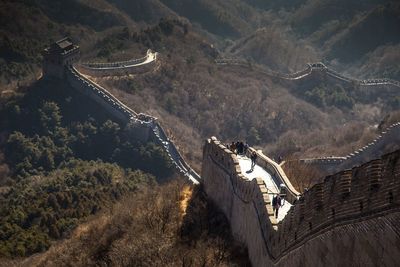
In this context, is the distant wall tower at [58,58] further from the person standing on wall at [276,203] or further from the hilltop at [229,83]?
the person standing on wall at [276,203]

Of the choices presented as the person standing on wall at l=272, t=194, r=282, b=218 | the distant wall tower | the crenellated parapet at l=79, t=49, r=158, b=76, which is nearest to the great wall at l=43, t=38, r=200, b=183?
the distant wall tower

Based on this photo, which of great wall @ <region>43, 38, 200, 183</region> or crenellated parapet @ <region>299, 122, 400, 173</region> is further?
great wall @ <region>43, 38, 200, 183</region>

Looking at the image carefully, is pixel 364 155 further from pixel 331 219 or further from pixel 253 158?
pixel 331 219

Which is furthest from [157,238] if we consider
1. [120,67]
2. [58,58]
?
[120,67]

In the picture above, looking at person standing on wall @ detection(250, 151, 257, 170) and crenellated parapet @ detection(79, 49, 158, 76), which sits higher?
person standing on wall @ detection(250, 151, 257, 170)

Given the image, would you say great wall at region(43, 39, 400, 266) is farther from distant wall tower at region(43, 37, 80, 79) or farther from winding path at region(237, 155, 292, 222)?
distant wall tower at region(43, 37, 80, 79)

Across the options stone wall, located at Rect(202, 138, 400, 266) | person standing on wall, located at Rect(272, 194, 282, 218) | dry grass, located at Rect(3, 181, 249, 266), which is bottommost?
dry grass, located at Rect(3, 181, 249, 266)

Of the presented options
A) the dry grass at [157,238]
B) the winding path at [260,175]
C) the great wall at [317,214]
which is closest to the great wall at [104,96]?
the dry grass at [157,238]

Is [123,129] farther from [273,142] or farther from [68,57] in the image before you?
[273,142]
